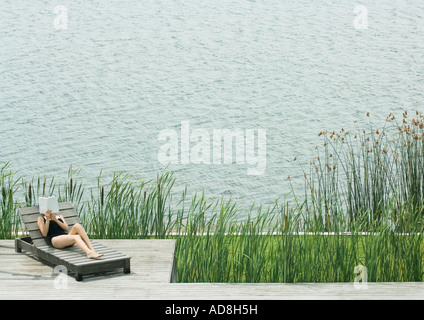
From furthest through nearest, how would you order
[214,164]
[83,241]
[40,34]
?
[40,34]
[214,164]
[83,241]

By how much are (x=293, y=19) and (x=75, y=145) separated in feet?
20.6

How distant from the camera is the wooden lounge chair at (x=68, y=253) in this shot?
3584 millimetres

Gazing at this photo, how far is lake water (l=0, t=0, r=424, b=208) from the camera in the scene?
11.0 meters

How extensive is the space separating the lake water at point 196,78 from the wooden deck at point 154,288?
591cm

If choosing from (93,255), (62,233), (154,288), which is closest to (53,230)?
(62,233)

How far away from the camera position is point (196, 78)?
1348 centimetres

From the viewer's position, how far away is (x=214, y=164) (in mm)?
10820

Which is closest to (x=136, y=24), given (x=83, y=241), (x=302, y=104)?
(x=302, y=104)

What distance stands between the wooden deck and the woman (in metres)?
0.15

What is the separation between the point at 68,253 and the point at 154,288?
70 cm

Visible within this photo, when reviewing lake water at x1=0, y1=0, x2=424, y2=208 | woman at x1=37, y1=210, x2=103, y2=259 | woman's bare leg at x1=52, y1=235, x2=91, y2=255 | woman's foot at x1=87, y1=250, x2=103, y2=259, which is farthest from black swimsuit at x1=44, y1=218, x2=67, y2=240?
lake water at x1=0, y1=0, x2=424, y2=208

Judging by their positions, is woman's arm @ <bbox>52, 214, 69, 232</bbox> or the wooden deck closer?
the wooden deck

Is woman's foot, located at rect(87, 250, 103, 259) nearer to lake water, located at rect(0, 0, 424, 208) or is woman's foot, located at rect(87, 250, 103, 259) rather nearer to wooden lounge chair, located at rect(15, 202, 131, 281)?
wooden lounge chair, located at rect(15, 202, 131, 281)
